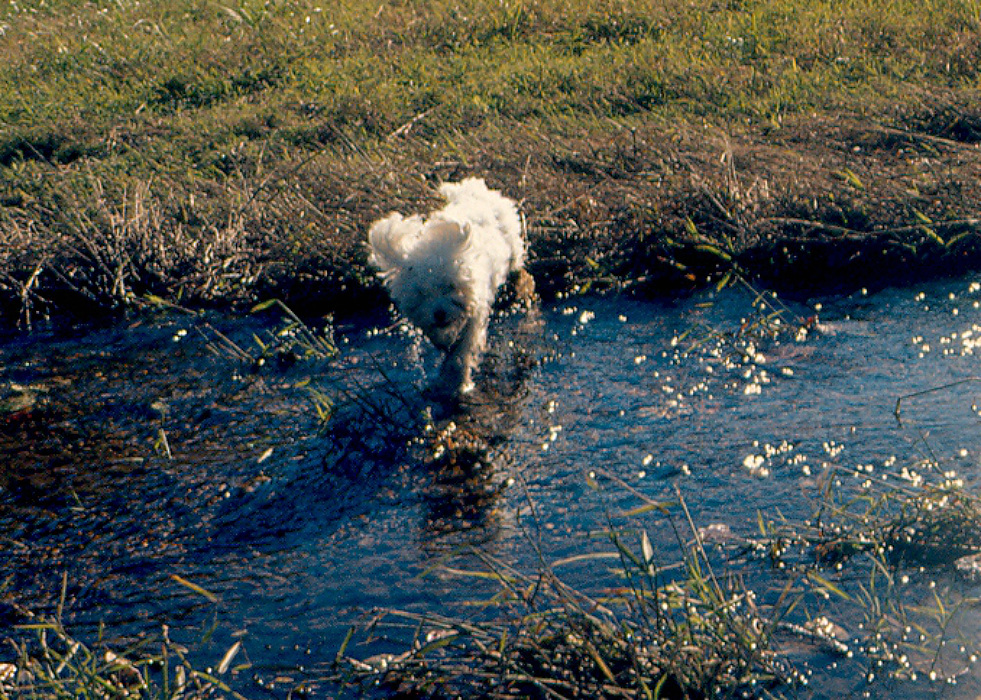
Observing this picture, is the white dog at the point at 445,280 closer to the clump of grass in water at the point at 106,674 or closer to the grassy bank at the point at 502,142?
the grassy bank at the point at 502,142

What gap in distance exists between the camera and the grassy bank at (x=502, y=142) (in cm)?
649

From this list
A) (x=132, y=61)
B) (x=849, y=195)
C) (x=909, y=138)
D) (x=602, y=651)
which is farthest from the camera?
(x=132, y=61)

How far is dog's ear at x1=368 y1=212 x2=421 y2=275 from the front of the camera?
Answer: 491cm

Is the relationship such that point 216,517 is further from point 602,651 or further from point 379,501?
point 602,651

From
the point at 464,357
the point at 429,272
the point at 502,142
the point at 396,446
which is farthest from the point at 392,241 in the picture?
the point at 502,142

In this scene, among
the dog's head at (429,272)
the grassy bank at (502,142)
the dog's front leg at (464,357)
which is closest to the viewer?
the dog's head at (429,272)

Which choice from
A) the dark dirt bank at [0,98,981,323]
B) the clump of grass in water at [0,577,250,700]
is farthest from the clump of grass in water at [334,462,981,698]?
the dark dirt bank at [0,98,981,323]

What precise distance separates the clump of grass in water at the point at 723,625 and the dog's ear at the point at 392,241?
1.93 metres

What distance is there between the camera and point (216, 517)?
433cm

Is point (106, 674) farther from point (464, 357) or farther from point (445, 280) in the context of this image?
point (464, 357)

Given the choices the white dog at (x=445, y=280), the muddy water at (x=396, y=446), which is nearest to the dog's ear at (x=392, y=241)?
the white dog at (x=445, y=280)

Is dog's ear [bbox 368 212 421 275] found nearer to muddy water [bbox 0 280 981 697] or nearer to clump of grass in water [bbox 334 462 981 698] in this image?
muddy water [bbox 0 280 981 697]

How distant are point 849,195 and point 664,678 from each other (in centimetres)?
462

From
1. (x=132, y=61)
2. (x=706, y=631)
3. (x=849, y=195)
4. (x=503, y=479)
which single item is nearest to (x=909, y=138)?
(x=849, y=195)
